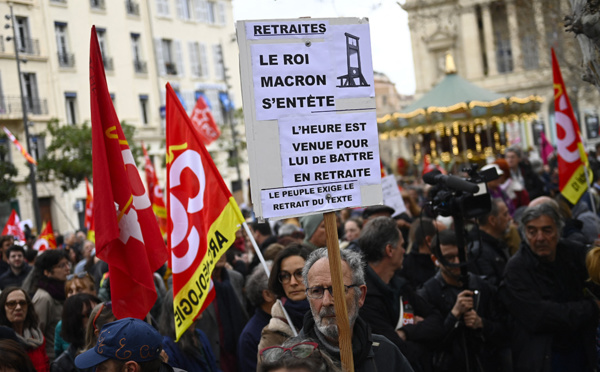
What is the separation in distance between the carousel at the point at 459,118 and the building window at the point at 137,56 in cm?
1758

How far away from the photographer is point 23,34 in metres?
37.8

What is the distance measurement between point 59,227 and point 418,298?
1389 inches

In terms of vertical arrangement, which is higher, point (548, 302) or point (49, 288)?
point (49, 288)

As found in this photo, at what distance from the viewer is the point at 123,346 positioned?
12.1 ft

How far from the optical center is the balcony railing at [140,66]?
43688 millimetres

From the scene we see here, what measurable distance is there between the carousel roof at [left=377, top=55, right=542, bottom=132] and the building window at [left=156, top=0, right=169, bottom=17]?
67.1 ft

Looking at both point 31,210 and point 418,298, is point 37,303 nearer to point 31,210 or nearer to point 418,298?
point 418,298

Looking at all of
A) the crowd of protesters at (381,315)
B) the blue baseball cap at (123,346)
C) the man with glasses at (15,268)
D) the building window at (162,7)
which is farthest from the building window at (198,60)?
the blue baseball cap at (123,346)

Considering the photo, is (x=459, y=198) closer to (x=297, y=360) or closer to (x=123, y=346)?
(x=123, y=346)

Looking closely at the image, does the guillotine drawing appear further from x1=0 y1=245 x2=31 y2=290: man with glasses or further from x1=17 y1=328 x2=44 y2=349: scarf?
x1=0 y1=245 x2=31 y2=290: man with glasses

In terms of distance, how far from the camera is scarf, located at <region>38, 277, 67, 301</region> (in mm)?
7117

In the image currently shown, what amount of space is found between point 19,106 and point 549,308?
1396 inches

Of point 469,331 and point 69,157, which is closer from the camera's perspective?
point 469,331

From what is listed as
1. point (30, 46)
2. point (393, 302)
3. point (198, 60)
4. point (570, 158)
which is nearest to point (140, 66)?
point (198, 60)
